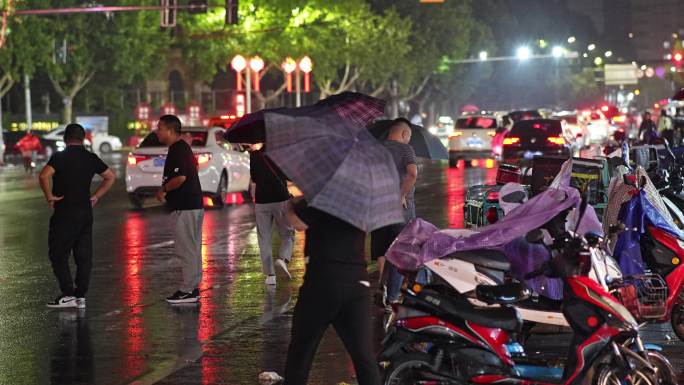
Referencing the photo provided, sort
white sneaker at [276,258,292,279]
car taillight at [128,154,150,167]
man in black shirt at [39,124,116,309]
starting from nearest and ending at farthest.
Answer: man in black shirt at [39,124,116,309]
white sneaker at [276,258,292,279]
car taillight at [128,154,150,167]

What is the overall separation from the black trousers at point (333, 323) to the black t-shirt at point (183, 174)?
560cm

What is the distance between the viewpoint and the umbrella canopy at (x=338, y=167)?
22.0ft

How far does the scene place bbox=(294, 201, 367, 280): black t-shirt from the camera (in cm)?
695

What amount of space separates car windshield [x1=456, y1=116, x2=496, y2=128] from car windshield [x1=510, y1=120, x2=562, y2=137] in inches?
279

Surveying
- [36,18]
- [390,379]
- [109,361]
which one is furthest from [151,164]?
[36,18]

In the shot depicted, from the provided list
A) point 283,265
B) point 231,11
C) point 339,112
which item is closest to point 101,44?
point 231,11

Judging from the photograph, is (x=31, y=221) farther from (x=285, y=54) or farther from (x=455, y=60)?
(x=455, y=60)

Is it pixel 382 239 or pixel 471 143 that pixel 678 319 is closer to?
pixel 382 239

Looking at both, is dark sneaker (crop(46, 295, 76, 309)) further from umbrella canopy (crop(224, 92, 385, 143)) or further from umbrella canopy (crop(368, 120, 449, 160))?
umbrella canopy (crop(224, 92, 385, 143))

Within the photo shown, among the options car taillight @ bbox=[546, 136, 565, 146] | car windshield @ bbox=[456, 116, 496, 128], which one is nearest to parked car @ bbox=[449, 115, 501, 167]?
car windshield @ bbox=[456, 116, 496, 128]

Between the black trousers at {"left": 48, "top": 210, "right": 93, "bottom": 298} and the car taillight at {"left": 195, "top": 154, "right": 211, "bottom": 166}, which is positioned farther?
the car taillight at {"left": 195, "top": 154, "right": 211, "bottom": 166}

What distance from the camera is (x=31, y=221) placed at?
23.3 meters

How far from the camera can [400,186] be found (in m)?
11.6

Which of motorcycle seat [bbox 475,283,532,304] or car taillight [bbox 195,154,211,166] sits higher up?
motorcycle seat [bbox 475,283,532,304]
